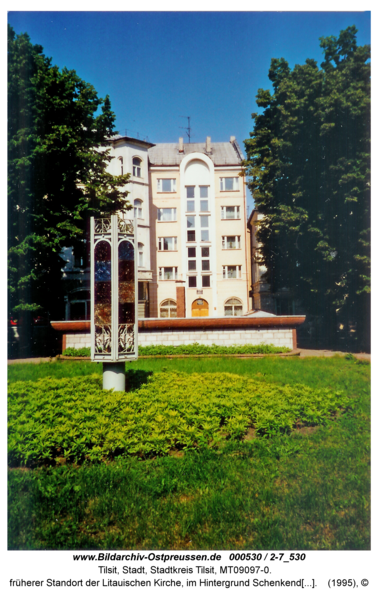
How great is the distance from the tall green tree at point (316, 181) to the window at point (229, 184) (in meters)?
12.8

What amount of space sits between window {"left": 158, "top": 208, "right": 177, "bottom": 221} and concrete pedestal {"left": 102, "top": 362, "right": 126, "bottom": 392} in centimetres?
2429

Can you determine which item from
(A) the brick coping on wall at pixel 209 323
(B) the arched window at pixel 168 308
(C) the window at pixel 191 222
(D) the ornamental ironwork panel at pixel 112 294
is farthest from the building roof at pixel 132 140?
(D) the ornamental ironwork panel at pixel 112 294

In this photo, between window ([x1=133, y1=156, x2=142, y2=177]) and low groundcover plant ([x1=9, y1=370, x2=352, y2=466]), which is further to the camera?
window ([x1=133, y1=156, x2=142, y2=177])

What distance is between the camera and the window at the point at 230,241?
99.8 feet

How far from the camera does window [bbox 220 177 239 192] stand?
97.7ft

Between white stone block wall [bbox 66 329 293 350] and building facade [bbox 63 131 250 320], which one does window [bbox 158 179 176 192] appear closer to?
building facade [bbox 63 131 250 320]

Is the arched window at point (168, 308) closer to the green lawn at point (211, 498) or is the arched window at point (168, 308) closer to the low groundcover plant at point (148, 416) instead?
the low groundcover plant at point (148, 416)

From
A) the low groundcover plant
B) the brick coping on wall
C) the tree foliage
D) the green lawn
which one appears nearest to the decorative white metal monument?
the low groundcover plant

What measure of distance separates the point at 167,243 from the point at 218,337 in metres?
17.5

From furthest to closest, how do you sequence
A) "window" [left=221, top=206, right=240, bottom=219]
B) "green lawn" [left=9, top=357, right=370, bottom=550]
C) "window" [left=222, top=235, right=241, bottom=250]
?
"window" [left=222, top=235, right=241, bottom=250], "window" [left=221, top=206, right=240, bottom=219], "green lawn" [left=9, top=357, right=370, bottom=550]

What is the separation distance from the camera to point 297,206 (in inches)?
551
